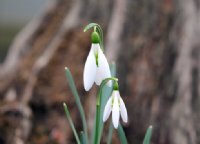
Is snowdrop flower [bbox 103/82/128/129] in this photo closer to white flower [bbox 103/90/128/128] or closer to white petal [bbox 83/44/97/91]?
white flower [bbox 103/90/128/128]

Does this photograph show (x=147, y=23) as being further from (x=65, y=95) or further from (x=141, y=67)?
(x=65, y=95)

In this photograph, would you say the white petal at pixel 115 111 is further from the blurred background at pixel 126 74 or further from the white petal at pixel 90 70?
the blurred background at pixel 126 74

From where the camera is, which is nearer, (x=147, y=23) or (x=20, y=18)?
(x=147, y=23)

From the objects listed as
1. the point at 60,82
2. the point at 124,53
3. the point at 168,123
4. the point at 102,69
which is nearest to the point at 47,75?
the point at 60,82

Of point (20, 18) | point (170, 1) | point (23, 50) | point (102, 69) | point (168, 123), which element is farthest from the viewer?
point (20, 18)

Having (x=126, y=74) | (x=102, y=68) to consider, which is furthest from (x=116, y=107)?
(x=126, y=74)

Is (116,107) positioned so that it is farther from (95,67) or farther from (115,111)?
(95,67)

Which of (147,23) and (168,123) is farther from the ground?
(147,23)

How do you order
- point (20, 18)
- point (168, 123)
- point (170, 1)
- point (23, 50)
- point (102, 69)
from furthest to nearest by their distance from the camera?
point (20, 18), point (23, 50), point (170, 1), point (168, 123), point (102, 69)
